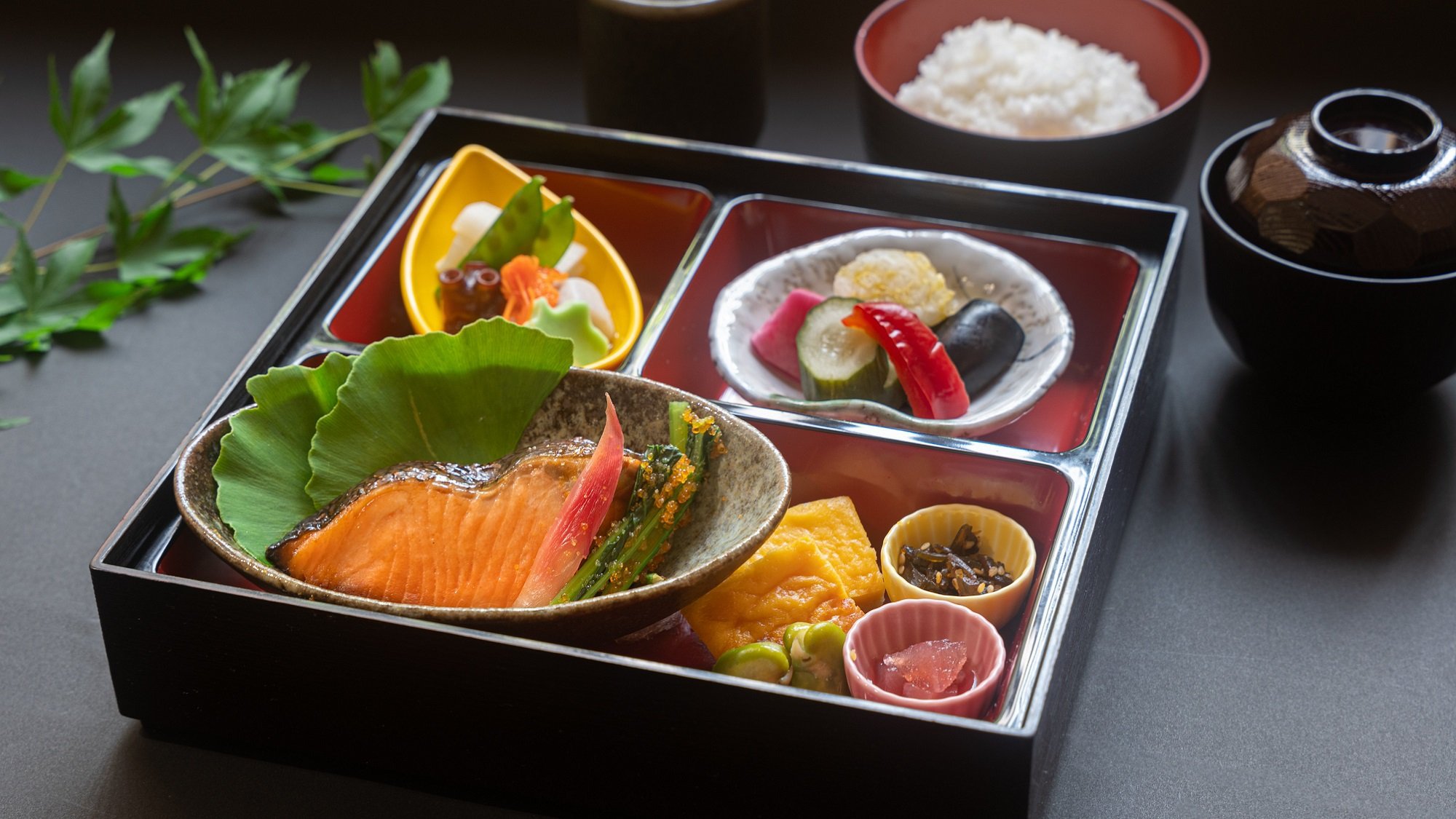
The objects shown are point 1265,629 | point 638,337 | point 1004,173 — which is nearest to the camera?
point 1265,629

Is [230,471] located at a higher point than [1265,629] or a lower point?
higher

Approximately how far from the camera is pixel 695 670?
1.04m

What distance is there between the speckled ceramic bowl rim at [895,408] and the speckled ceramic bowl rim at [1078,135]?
5.5 inches

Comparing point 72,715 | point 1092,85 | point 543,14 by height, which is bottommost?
point 72,715

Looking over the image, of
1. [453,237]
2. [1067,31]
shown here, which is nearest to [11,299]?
[453,237]

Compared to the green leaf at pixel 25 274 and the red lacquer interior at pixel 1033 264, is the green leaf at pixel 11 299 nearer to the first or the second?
the green leaf at pixel 25 274

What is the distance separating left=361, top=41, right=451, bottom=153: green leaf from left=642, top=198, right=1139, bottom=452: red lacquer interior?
598 millimetres

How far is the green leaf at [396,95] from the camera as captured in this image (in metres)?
1.97

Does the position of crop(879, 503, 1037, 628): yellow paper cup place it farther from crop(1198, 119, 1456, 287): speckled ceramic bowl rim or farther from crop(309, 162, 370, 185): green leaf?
crop(309, 162, 370, 185): green leaf

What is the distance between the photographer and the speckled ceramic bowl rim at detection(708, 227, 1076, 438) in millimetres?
1355

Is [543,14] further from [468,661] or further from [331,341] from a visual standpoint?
[468,661]

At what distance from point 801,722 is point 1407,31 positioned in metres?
1.67

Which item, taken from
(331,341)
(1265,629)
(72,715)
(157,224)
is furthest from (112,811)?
(1265,629)

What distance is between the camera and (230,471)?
1198 millimetres
